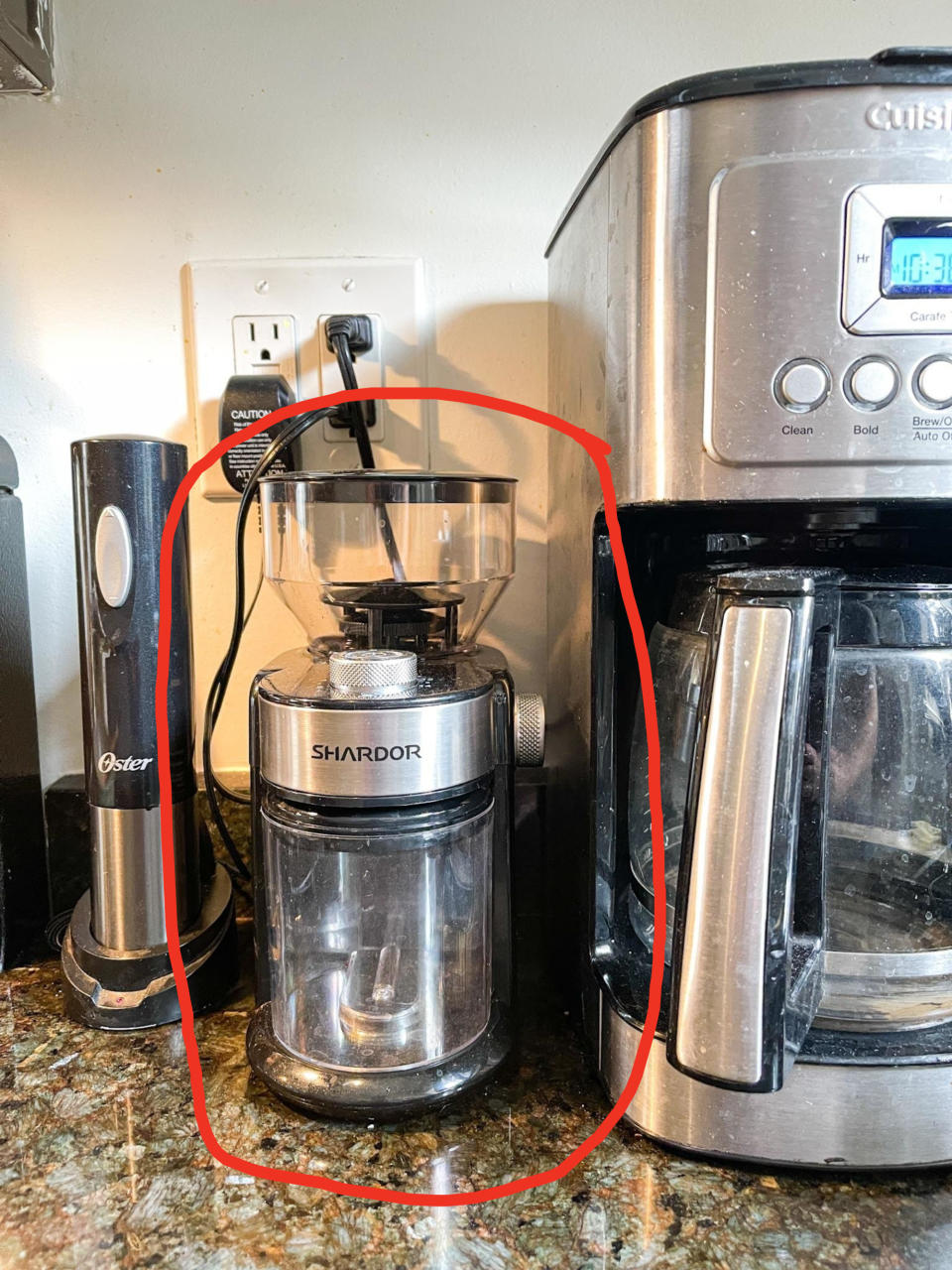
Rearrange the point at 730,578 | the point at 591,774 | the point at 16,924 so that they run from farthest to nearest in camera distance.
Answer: the point at 16,924, the point at 591,774, the point at 730,578

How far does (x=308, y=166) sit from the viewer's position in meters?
0.70

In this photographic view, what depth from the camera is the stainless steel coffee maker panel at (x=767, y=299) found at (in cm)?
38

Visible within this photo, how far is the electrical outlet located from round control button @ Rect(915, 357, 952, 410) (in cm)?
46

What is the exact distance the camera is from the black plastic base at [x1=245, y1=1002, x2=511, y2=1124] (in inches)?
18.2

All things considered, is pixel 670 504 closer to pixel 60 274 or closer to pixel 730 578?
pixel 730 578

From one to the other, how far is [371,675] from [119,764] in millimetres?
199

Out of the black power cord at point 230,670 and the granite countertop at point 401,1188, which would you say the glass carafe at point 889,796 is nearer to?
the granite countertop at point 401,1188

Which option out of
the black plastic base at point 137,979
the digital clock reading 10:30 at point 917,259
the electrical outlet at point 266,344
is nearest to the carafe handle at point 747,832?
the digital clock reading 10:30 at point 917,259

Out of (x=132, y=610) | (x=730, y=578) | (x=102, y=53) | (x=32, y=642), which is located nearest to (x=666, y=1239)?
(x=730, y=578)

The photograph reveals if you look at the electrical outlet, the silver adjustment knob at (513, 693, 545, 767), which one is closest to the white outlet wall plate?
the electrical outlet

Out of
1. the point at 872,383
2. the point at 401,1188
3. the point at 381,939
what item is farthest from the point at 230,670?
the point at 872,383

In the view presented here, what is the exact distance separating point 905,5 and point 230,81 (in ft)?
1.66

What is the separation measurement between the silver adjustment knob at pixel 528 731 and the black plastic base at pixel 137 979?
235 millimetres

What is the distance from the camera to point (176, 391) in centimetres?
72
